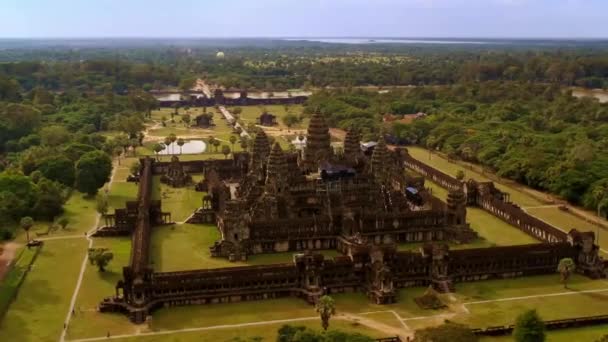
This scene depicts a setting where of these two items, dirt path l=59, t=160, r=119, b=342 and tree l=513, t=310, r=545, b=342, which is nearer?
tree l=513, t=310, r=545, b=342

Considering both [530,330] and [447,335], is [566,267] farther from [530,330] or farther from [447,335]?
[447,335]

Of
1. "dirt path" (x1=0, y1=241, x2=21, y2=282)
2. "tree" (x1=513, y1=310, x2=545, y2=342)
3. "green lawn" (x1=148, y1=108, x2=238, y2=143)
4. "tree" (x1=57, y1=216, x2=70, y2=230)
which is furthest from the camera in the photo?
"green lawn" (x1=148, y1=108, x2=238, y2=143)

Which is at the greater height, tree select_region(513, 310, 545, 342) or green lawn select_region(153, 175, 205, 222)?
tree select_region(513, 310, 545, 342)

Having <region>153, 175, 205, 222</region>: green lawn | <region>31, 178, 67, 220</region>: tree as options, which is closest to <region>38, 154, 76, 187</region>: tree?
<region>31, 178, 67, 220</region>: tree

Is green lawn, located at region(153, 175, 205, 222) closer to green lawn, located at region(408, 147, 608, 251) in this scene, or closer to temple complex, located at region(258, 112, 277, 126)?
green lawn, located at region(408, 147, 608, 251)

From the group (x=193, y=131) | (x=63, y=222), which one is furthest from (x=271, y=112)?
(x=63, y=222)

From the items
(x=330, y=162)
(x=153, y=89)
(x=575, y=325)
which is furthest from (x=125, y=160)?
(x=153, y=89)

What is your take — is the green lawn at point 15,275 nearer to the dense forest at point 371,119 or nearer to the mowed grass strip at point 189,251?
the dense forest at point 371,119
